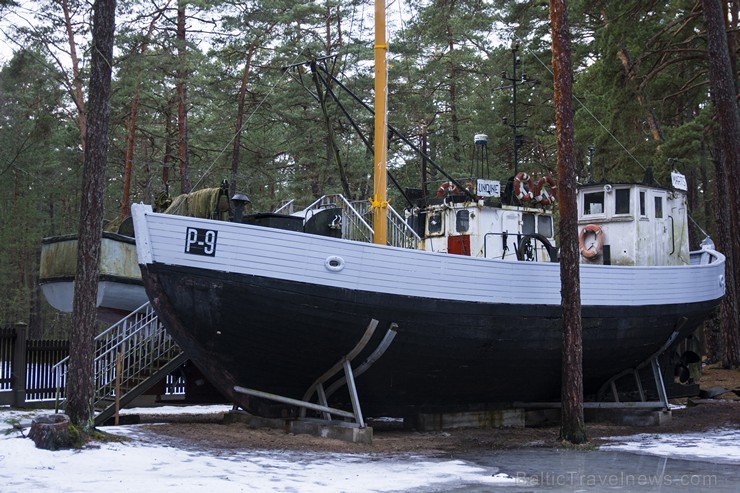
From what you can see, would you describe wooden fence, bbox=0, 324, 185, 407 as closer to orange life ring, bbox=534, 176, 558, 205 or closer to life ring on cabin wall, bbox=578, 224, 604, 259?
orange life ring, bbox=534, 176, 558, 205

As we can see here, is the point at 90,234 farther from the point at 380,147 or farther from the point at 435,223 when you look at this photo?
the point at 435,223

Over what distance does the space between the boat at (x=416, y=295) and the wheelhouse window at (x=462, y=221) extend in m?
0.03

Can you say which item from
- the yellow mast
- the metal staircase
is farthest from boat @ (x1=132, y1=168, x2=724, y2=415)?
the metal staircase

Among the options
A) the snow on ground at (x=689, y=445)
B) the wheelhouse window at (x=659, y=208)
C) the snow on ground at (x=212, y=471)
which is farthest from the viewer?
the wheelhouse window at (x=659, y=208)

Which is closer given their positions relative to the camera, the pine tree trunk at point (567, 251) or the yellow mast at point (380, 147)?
the pine tree trunk at point (567, 251)

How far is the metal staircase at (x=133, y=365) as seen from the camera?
12.8 meters

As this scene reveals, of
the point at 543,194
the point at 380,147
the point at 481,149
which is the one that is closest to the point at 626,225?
the point at 543,194

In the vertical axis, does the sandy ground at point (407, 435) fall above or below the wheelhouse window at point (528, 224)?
below

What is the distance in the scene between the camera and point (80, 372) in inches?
406

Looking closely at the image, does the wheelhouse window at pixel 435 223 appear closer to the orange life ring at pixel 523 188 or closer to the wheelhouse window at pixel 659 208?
the orange life ring at pixel 523 188

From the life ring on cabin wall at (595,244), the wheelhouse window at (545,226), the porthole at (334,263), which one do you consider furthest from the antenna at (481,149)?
the porthole at (334,263)

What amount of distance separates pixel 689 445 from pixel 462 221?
5720 mm

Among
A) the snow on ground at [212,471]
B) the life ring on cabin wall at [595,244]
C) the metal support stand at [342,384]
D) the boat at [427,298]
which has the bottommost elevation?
the snow on ground at [212,471]

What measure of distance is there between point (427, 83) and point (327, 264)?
23.8m
